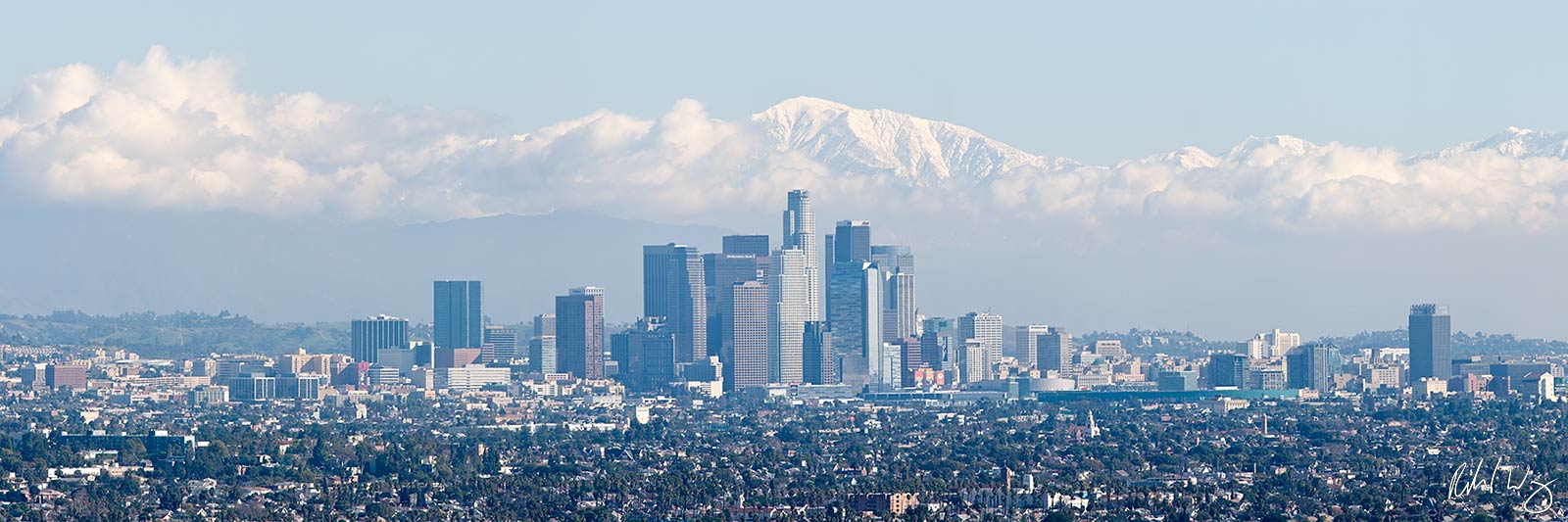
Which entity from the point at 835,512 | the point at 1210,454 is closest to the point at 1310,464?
the point at 1210,454

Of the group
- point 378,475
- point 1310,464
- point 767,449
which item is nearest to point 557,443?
point 767,449

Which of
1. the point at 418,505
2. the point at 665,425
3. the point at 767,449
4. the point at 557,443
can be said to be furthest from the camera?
the point at 665,425

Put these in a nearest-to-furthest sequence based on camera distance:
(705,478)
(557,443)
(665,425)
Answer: (705,478)
(557,443)
(665,425)

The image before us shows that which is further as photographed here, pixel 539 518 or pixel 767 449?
pixel 767 449

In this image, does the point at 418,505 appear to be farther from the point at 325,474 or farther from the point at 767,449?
the point at 767,449

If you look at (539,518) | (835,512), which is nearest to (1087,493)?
(835,512)

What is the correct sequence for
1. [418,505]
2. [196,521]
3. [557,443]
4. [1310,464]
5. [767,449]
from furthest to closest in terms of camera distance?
[557,443]
[767,449]
[1310,464]
[418,505]
[196,521]

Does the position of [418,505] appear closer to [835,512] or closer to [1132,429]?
[835,512]

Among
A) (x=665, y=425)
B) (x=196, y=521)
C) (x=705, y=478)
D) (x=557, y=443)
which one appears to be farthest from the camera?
(x=665, y=425)

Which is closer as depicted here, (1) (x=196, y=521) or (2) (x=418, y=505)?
(1) (x=196, y=521)
